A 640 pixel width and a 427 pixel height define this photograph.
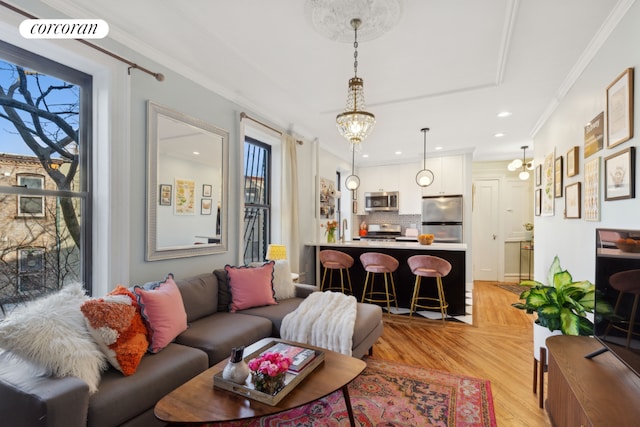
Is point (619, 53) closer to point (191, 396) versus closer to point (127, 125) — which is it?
point (191, 396)

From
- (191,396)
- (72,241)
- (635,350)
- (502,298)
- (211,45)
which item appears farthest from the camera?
(502,298)

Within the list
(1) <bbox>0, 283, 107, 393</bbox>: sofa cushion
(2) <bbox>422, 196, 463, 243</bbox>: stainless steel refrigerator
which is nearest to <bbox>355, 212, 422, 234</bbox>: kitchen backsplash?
(2) <bbox>422, 196, 463, 243</bbox>: stainless steel refrigerator

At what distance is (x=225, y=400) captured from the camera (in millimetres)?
1471

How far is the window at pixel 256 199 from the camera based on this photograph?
4148 mm

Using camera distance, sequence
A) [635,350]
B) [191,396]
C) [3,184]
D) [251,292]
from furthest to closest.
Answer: [251,292] → [3,184] → [191,396] → [635,350]

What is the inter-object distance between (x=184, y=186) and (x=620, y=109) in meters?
3.39

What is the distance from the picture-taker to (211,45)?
8.55 ft

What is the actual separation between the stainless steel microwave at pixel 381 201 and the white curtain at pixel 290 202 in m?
3.18

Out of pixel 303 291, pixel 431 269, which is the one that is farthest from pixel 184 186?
pixel 431 269

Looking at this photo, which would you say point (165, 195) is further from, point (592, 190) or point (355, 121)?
point (592, 190)

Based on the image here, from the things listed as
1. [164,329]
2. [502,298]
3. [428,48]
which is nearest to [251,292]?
[164,329]

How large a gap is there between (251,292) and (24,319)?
1687 mm

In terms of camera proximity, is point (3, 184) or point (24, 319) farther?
point (3, 184)

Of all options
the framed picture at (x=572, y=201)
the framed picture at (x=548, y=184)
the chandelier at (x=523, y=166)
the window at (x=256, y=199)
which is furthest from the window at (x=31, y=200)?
the chandelier at (x=523, y=166)
